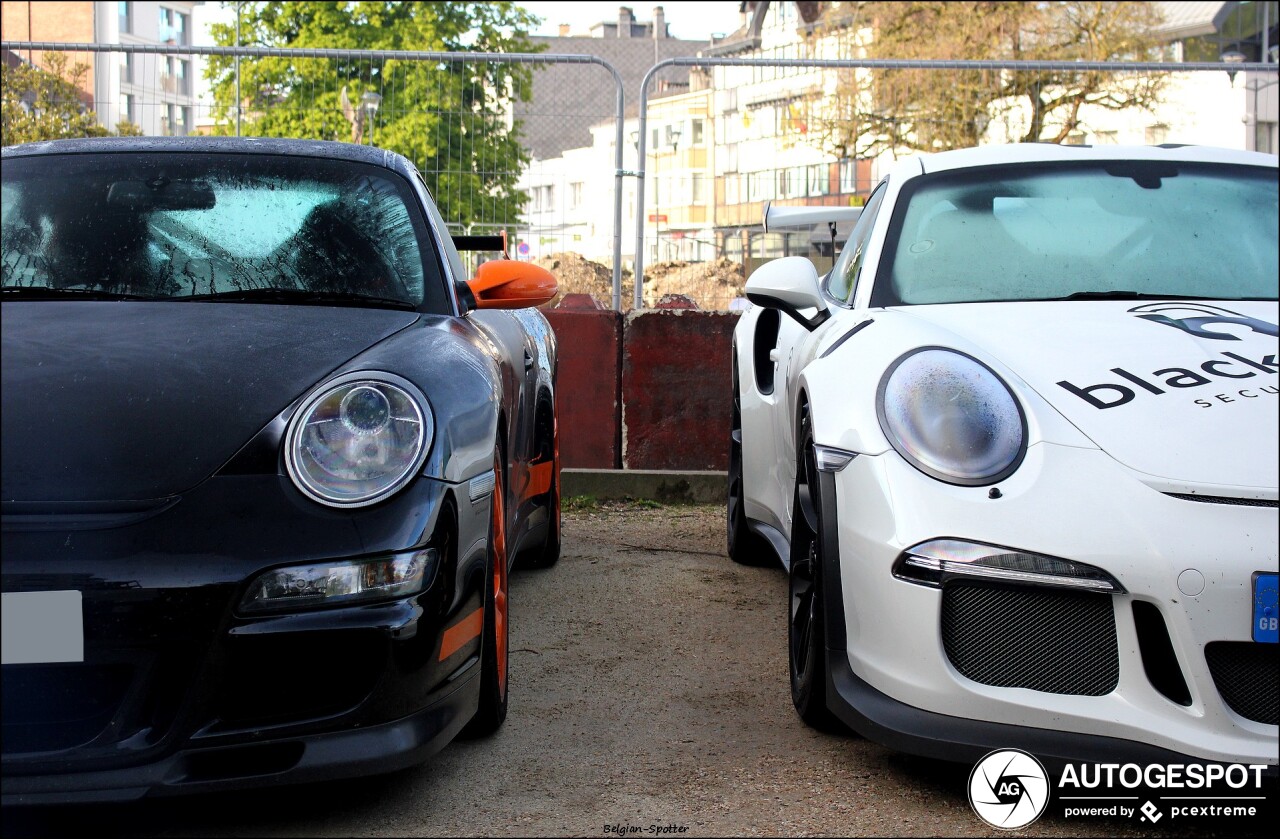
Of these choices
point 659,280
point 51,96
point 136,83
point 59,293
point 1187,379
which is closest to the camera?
point 1187,379

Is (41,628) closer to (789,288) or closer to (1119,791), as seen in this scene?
(1119,791)

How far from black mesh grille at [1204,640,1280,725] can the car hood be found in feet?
0.94

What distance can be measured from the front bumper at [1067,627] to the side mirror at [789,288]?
3.24 feet

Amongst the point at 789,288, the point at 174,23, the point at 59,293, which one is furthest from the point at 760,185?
the point at 174,23

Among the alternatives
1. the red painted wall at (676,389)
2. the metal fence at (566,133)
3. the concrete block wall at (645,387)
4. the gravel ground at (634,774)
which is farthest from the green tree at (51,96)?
the gravel ground at (634,774)

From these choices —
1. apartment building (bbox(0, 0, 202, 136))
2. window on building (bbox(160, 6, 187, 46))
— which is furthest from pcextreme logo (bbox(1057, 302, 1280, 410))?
window on building (bbox(160, 6, 187, 46))

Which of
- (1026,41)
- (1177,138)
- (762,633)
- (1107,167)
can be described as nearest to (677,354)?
(762,633)

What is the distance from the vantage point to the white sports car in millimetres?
2430

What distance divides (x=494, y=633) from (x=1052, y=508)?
1228mm

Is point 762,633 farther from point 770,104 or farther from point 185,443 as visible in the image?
point 770,104

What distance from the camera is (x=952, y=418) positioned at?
8.86 feet

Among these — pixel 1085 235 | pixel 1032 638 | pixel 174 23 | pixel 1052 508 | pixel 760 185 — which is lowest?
pixel 1032 638

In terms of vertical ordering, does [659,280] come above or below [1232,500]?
above

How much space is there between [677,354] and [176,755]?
4.97 m
